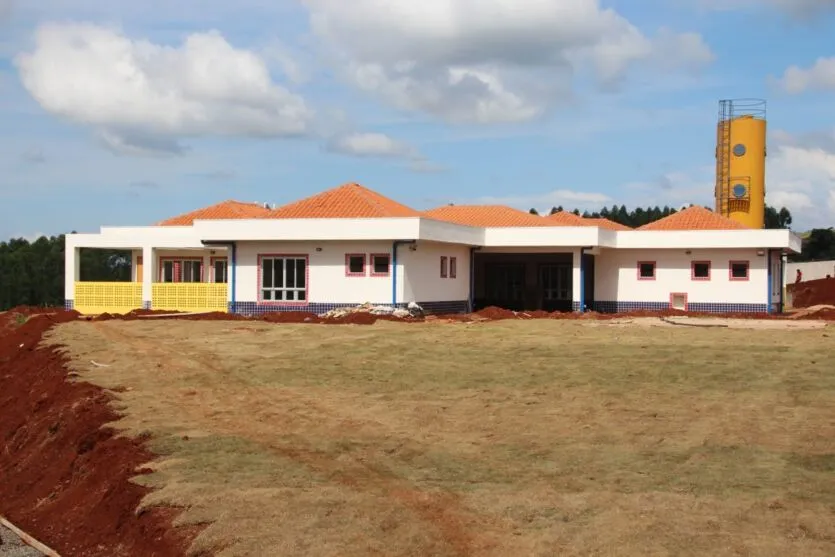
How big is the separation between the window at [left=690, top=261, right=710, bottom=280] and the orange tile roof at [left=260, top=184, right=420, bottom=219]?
36.5 ft

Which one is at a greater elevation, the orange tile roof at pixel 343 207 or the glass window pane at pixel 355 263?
the orange tile roof at pixel 343 207

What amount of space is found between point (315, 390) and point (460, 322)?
1190cm

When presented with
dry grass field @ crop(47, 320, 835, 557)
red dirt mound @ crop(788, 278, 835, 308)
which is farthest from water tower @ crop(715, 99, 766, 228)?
dry grass field @ crop(47, 320, 835, 557)

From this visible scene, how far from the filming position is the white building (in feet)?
103

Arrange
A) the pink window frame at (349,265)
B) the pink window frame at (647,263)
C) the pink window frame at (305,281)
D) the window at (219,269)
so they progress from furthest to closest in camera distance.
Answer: the window at (219,269) → the pink window frame at (647,263) → the pink window frame at (305,281) → the pink window frame at (349,265)

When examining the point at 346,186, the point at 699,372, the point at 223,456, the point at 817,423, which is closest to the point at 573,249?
the point at 346,186

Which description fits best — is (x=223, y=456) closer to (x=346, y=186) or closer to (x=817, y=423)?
(x=817, y=423)

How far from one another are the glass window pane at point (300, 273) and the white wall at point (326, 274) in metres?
0.32

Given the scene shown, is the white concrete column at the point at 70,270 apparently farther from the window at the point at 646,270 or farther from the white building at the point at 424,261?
the window at the point at 646,270

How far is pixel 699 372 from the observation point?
16.7m

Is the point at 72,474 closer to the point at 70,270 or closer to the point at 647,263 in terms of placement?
the point at 70,270

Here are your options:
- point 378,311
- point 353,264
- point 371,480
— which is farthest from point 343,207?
point 371,480

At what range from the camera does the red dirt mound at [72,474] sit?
9.91 m

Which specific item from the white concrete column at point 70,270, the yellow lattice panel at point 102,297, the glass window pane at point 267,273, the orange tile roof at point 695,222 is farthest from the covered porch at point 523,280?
the white concrete column at point 70,270
